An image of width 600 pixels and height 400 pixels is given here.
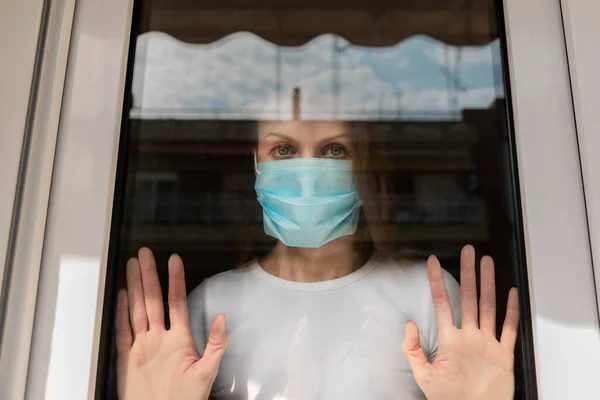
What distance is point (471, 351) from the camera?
960mm

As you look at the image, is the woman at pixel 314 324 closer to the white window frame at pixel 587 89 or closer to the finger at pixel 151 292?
the finger at pixel 151 292

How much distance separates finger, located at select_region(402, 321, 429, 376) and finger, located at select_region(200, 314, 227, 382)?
1.28ft

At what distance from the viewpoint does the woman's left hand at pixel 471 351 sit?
938 mm

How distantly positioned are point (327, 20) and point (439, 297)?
0.87 m

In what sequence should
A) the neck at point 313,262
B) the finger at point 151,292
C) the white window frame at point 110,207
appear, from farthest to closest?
the neck at point 313,262
the finger at point 151,292
the white window frame at point 110,207

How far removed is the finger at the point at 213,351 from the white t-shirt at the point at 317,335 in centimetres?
1

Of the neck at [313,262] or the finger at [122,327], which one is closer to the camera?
the finger at [122,327]

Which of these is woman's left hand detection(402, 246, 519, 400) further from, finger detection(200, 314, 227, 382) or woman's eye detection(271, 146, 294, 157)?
woman's eye detection(271, 146, 294, 157)

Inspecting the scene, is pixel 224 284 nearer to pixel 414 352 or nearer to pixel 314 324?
pixel 314 324

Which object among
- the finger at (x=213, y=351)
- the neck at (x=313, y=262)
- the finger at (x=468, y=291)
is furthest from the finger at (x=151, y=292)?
the finger at (x=468, y=291)

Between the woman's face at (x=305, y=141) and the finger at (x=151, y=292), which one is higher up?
the woman's face at (x=305, y=141)

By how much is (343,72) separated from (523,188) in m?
0.66

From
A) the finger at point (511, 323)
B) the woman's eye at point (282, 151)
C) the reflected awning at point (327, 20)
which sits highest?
the reflected awning at point (327, 20)

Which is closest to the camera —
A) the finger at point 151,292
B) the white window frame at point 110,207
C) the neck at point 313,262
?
the white window frame at point 110,207
